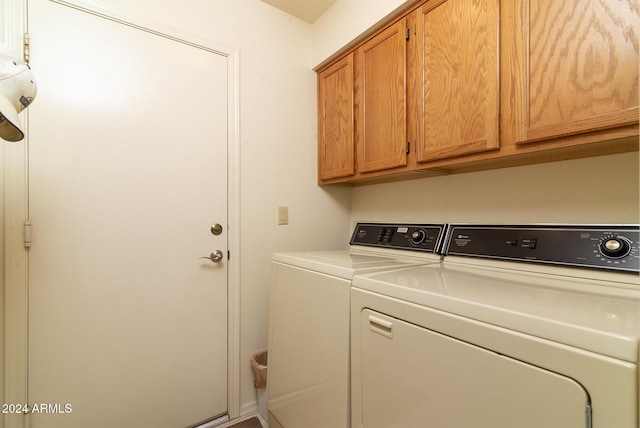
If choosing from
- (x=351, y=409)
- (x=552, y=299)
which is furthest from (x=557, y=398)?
(x=351, y=409)

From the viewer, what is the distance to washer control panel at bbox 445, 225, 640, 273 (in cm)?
89

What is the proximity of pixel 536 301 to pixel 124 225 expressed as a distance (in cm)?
164

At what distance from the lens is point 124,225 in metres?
Answer: 1.39

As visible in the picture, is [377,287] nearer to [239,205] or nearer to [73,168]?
[239,205]

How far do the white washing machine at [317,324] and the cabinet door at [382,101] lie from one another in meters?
0.43

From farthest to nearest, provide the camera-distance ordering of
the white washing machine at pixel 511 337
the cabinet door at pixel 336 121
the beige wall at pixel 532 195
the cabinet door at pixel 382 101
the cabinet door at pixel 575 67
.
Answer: the cabinet door at pixel 336 121, the cabinet door at pixel 382 101, the beige wall at pixel 532 195, the cabinet door at pixel 575 67, the white washing machine at pixel 511 337

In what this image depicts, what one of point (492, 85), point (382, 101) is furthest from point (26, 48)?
point (492, 85)

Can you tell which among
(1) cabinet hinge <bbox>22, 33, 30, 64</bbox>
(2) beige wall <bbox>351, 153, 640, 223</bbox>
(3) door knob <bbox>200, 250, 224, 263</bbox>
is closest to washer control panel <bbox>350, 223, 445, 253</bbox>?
(2) beige wall <bbox>351, 153, 640, 223</bbox>

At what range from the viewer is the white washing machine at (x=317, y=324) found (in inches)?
41.8

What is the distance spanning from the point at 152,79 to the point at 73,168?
57cm

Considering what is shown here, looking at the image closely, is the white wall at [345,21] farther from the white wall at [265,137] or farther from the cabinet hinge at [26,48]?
the cabinet hinge at [26,48]

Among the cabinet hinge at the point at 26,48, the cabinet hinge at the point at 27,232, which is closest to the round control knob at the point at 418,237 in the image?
the cabinet hinge at the point at 27,232

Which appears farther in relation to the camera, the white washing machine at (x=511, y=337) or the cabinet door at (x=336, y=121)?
the cabinet door at (x=336, y=121)

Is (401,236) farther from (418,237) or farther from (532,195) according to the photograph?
(532,195)
